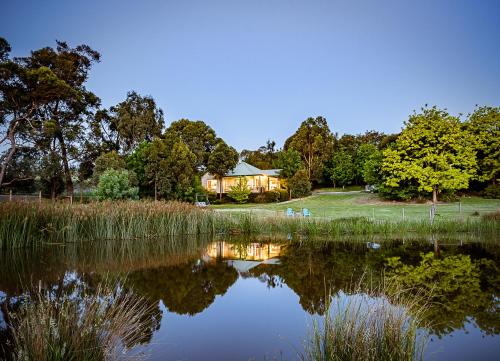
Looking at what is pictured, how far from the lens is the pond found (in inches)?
199

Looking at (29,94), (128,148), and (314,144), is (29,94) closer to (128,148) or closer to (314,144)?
(128,148)

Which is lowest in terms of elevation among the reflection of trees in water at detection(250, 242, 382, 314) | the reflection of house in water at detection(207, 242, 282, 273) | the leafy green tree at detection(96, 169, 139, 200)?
the reflection of house in water at detection(207, 242, 282, 273)

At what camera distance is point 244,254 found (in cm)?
1239

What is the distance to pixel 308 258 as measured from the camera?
11.3 m

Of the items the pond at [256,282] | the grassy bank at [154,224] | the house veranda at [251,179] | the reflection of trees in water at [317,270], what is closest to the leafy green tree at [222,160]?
the house veranda at [251,179]

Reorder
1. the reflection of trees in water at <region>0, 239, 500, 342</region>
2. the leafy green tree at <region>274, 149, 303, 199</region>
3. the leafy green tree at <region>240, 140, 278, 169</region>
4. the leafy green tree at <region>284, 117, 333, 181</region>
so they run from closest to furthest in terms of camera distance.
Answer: the reflection of trees in water at <region>0, 239, 500, 342</region>
the leafy green tree at <region>274, 149, 303, 199</region>
the leafy green tree at <region>284, 117, 333, 181</region>
the leafy green tree at <region>240, 140, 278, 169</region>

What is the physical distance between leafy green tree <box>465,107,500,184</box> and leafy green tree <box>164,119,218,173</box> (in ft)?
96.3

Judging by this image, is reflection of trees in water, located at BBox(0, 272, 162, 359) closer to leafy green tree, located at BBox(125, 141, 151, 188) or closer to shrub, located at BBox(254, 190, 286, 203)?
leafy green tree, located at BBox(125, 141, 151, 188)

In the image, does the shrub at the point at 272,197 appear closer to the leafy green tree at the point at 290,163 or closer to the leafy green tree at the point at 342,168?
the leafy green tree at the point at 290,163

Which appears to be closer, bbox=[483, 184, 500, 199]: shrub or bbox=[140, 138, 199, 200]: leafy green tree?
bbox=[483, 184, 500, 199]: shrub

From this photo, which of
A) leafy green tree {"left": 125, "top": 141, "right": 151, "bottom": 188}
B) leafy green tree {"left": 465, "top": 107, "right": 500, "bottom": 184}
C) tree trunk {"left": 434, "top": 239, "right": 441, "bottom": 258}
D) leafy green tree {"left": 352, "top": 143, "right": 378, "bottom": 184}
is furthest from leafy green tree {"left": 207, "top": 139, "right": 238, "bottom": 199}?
tree trunk {"left": 434, "top": 239, "right": 441, "bottom": 258}

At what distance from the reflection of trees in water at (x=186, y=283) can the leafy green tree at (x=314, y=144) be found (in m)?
42.1

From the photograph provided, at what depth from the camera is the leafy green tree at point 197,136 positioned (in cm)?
4728

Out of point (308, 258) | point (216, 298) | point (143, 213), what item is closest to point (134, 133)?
point (143, 213)
